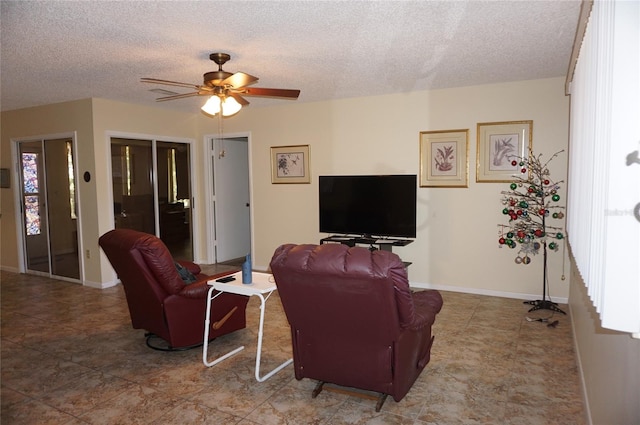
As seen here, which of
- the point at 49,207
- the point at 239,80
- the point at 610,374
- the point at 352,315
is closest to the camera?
the point at 610,374

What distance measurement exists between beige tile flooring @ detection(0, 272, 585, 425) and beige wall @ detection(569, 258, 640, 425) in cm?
27

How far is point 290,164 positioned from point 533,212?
10.8 feet

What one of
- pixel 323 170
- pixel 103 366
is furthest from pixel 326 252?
pixel 323 170

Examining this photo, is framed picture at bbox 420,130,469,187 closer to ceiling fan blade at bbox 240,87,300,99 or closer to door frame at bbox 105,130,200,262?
ceiling fan blade at bbox 240,87,300,99

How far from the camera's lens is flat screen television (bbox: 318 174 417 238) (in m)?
5.16

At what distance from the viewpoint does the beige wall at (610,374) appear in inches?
58.9

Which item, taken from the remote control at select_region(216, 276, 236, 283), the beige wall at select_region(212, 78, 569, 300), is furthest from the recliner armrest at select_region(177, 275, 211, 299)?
the beige wall at select_region(212, 78, 569, 300)

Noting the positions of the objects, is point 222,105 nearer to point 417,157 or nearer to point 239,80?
point 239,80

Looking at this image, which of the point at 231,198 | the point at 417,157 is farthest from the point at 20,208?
the point at 417,157

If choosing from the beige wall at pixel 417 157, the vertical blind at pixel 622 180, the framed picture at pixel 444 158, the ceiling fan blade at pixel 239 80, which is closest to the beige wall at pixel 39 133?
the beige wall at pixel 417 157

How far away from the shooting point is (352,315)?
240 centimetres

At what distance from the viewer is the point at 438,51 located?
377 centimetres

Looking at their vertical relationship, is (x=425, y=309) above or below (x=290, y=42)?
below

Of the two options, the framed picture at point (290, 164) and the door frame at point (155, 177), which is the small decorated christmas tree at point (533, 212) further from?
the door frame at point (155, 177)
